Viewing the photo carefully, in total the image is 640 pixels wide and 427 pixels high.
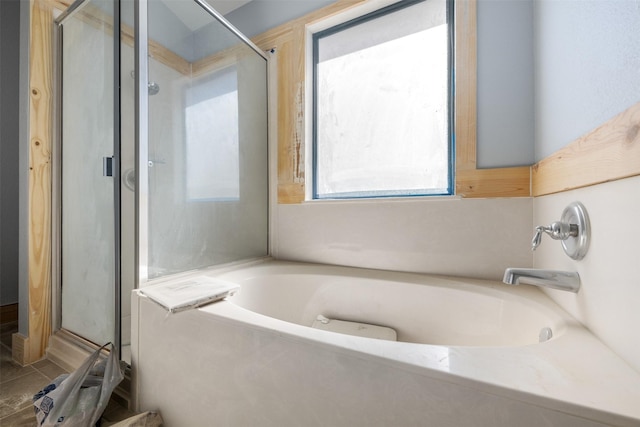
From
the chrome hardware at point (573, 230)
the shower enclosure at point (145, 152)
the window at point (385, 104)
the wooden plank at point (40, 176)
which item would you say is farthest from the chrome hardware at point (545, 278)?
the wooden plank at point (40, 176)

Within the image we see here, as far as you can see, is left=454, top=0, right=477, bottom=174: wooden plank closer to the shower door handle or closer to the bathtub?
the bathtub

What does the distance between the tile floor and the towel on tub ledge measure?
0.43 metres

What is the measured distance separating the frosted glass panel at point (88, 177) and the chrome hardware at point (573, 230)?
1.48 metres

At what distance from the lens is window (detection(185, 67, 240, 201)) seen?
1.19 m

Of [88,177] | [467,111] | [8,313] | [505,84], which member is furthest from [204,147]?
[8,313]

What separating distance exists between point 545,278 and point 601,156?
0.30 meters

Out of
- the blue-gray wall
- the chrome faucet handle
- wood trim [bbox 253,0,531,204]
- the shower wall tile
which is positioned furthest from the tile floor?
the blue-gray wall

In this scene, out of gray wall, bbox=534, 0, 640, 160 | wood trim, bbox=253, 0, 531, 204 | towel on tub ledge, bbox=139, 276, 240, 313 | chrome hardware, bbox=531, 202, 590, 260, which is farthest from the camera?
wood trim, bbox=253, 0, 531, 204

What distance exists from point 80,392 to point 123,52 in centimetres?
120

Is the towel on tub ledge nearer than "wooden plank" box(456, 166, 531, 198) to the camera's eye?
Yes

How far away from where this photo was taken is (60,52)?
1.31 meters

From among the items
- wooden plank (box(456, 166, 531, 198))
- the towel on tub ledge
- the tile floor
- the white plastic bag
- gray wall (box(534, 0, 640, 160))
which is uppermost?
gray wall (box(534, 0, 640, 160))

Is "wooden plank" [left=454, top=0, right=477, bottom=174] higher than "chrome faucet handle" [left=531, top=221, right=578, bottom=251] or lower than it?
higher

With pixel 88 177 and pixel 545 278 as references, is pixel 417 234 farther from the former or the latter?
pixel 88 177
